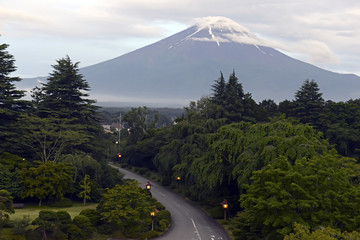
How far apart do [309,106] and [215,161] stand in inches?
1258

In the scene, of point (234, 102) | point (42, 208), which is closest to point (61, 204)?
point (42, 208)

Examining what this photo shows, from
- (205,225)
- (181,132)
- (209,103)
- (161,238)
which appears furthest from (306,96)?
(161,238)

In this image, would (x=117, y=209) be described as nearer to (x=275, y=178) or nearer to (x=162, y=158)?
(x=275, y=178)

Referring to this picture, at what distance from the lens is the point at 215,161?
4438 centimetres

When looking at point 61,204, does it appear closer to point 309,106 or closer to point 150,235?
point 150,235

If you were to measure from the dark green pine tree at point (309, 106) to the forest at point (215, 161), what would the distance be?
167 mm

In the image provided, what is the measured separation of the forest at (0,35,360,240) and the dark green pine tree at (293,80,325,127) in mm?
167

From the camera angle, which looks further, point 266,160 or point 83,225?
point 266,160

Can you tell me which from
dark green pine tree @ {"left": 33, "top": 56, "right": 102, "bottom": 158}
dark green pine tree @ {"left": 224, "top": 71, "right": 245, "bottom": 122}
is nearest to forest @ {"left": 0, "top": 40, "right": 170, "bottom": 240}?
dark green pine tree @ {"left": 33, "top": 56, "right": 102, "bottom": 158}

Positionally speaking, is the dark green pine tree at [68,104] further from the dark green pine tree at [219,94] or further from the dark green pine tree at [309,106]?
the dark green pine tree at [309,106]

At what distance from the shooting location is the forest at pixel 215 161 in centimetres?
2925

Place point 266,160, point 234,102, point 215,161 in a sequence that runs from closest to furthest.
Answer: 1. point 266,160
2. point 215,161
3. point 234,102

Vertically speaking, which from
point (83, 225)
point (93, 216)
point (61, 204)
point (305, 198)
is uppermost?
point (305, 198)

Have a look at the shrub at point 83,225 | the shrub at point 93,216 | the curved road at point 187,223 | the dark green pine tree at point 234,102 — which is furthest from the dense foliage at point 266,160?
the shrub at point 83,225
